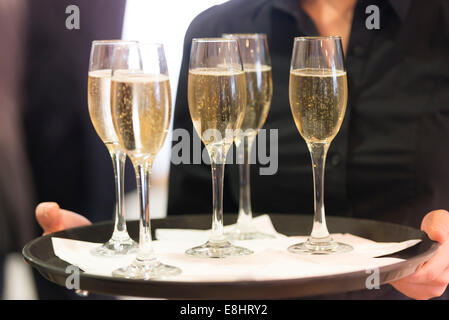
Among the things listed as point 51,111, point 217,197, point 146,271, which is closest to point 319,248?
point 217,197

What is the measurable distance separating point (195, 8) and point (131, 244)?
171 cm

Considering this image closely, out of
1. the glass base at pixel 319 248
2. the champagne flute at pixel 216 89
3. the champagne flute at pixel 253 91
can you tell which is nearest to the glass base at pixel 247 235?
the champagne flute at pixel 253 91

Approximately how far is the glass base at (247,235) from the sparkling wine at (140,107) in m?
0.37

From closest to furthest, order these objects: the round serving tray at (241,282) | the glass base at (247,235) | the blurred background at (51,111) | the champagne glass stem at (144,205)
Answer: the round serving tray at (241,282)
the champagne glass stem at (144,205)
the glass base at (247,235)
the blurred background at (51,111)

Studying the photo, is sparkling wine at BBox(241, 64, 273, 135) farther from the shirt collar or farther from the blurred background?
the blurred background

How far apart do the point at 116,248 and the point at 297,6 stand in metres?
0.88

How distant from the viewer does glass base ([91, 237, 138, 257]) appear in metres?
1.08

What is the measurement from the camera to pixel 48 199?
2.43 meters

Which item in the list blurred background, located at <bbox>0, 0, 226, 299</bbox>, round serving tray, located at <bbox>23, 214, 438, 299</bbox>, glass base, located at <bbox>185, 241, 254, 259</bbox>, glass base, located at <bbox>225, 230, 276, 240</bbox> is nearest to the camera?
round serving tray, located at <bbox>23, 214, 438, 299</bbox>

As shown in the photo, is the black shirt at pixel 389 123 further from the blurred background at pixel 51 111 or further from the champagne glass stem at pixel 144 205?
the blurred background at pixel 51 111

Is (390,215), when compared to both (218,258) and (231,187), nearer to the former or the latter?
(231,187)

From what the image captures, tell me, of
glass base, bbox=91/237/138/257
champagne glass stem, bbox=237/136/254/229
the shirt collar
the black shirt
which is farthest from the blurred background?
glass base, bbox=91/237/138/257

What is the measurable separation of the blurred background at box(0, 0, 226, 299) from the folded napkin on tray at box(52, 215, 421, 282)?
130cm

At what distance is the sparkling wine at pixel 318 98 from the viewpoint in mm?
1021
